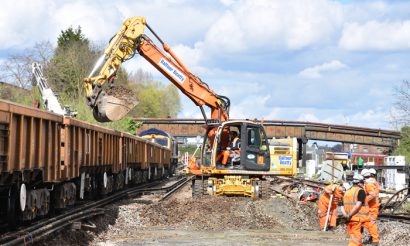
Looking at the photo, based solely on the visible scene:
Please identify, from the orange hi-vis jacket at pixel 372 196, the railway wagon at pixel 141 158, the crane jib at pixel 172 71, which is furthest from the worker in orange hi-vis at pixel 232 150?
the orange hi-vis jacket at pixel 372 196

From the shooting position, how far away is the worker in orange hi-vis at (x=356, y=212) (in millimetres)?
11477

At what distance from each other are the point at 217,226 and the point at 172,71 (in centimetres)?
862

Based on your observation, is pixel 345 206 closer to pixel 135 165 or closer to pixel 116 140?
pixel 116 140

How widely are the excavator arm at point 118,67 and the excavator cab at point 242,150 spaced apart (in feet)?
3.73

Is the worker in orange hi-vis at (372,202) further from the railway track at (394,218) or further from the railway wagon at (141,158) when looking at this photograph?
the railway wagon at (141,158)

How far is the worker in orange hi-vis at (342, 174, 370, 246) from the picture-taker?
11.5 m

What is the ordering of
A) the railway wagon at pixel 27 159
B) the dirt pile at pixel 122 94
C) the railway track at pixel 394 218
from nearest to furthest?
the railway wagon at pixel 27 159
the railway track at pixel 394 218
the dirt pile at pixel 122 94

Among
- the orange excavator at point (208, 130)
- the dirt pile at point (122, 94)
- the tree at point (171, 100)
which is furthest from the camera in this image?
the tree at point (171, 100)

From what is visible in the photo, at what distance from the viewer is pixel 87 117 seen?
158ft

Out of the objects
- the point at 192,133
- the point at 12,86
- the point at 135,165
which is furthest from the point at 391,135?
the point at 135,165

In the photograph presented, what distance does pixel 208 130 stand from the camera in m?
24.7

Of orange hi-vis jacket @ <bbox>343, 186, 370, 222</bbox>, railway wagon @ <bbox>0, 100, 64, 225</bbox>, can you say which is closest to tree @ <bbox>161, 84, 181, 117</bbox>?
railway wagon @ <bbox>0, 100, 64, 225</bbox>

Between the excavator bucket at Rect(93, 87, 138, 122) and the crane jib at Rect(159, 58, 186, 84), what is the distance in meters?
3.44

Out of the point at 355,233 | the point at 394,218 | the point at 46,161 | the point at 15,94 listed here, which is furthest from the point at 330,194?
the point at 15,94
